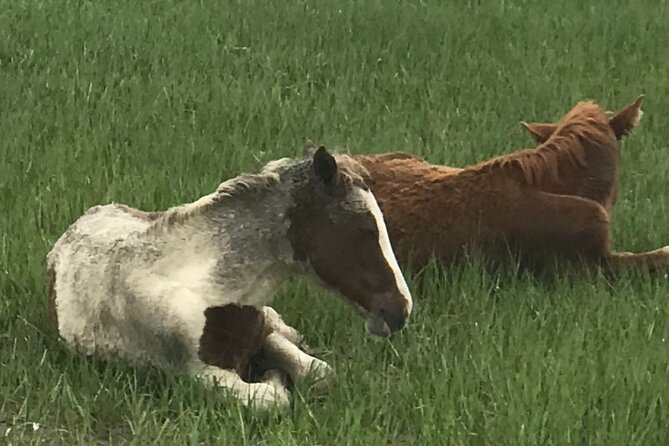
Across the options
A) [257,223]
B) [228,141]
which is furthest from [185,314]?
[228,141]

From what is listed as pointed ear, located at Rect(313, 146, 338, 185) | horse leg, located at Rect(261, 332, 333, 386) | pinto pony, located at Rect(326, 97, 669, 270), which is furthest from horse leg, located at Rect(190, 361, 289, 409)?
pinto pony, located at Rect(326, 97, 669, 270)

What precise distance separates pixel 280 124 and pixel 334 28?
100 inches

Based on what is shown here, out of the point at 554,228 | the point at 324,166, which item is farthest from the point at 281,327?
the point at 554,228

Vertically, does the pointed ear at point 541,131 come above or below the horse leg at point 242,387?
above

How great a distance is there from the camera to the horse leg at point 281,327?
3697 mm

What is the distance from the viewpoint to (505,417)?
323cm

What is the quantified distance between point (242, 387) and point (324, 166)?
2.18 feet

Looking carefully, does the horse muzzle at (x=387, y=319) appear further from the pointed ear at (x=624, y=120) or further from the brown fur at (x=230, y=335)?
the pointed ear at (x=624, y=120)

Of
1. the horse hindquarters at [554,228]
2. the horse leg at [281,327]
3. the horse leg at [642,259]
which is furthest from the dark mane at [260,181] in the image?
the horse leg at [642,259]

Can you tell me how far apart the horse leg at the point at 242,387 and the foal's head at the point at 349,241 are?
33 cm

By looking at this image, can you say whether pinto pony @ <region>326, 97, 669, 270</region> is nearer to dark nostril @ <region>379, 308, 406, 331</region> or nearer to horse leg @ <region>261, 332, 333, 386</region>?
horse leg @ <region>261, 332, 333, 386</region>

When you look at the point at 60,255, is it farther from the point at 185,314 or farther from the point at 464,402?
the point at 464,402

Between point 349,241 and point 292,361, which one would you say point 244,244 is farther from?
point 292,361

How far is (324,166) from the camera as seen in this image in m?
3.28
